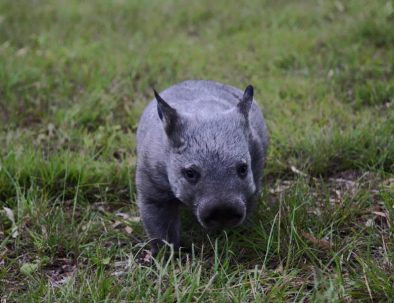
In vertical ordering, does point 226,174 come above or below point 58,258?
above

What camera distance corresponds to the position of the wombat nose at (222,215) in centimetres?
329

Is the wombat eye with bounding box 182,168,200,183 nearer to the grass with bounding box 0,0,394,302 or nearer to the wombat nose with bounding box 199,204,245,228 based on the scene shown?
the wombat nose with bounding box 199,204,245,228

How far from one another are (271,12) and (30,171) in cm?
492

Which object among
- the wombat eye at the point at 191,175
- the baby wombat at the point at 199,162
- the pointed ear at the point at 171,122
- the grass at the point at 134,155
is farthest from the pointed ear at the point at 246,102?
the grass at the point at 134,155

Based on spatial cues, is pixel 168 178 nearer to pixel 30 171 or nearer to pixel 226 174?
pixel 226 174

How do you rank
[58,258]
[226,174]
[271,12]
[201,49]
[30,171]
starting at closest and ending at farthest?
[226,174] → [58,258] → [30,171] → [201,49] → [271,12]

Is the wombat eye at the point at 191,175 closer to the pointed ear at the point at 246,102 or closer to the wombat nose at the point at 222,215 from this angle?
the wombat nose at the point at 222,215

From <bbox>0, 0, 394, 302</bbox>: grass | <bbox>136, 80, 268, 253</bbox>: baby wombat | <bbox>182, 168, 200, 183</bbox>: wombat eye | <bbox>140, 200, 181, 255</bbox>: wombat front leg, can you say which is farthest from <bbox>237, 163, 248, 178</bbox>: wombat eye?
<bbox>140, 200, 181, 255</bbox>: wombat front leg

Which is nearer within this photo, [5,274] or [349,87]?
[5,274]

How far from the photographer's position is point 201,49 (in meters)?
7.51

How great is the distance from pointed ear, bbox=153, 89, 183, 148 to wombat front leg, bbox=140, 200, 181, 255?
1.59 feet

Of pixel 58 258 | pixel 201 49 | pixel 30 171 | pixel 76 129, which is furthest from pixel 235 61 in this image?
pixel 58 258

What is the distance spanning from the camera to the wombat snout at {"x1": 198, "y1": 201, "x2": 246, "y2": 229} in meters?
3.29

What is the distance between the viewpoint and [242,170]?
11.7 ft
